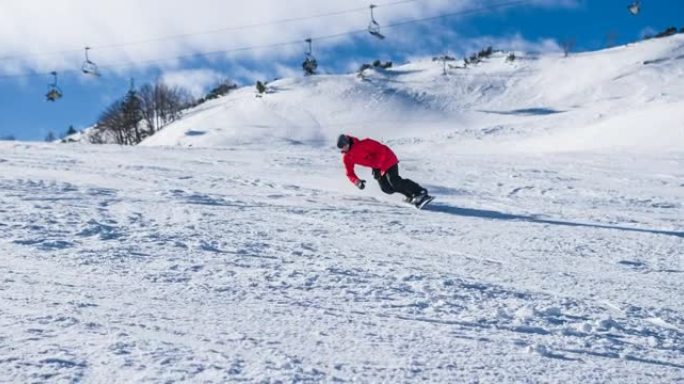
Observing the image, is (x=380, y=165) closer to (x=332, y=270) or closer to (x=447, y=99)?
(x=332, y=270)

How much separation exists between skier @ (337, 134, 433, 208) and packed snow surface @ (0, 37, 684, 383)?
0.32 m

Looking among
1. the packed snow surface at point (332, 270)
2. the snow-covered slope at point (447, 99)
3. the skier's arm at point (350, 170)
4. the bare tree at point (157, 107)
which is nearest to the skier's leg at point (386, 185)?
the packed snow surface at point (332, 270)

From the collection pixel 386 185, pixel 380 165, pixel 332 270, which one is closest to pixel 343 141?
pixel 380 165

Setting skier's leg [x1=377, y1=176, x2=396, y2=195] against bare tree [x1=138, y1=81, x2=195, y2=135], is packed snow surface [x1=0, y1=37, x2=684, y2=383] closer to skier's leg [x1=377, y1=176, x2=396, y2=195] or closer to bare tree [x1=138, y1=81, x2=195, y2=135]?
skier's leg [x1=377, y1=176, x2=396, y2=195]

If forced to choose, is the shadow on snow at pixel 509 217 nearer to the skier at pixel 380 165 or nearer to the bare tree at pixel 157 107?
the skier at pixel 380 165

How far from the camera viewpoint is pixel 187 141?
3522cm

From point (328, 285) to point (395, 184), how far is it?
15.8 ft

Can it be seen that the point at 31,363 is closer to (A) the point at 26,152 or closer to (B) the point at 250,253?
Result: (B) the point at 250,253

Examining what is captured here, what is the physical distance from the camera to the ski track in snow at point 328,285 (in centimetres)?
364

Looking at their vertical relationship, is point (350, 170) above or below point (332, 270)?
above

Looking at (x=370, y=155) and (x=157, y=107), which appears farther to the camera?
(x=157, y=107)

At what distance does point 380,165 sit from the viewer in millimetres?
9898

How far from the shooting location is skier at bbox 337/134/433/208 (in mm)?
9773

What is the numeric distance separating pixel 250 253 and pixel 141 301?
5.74 ft
